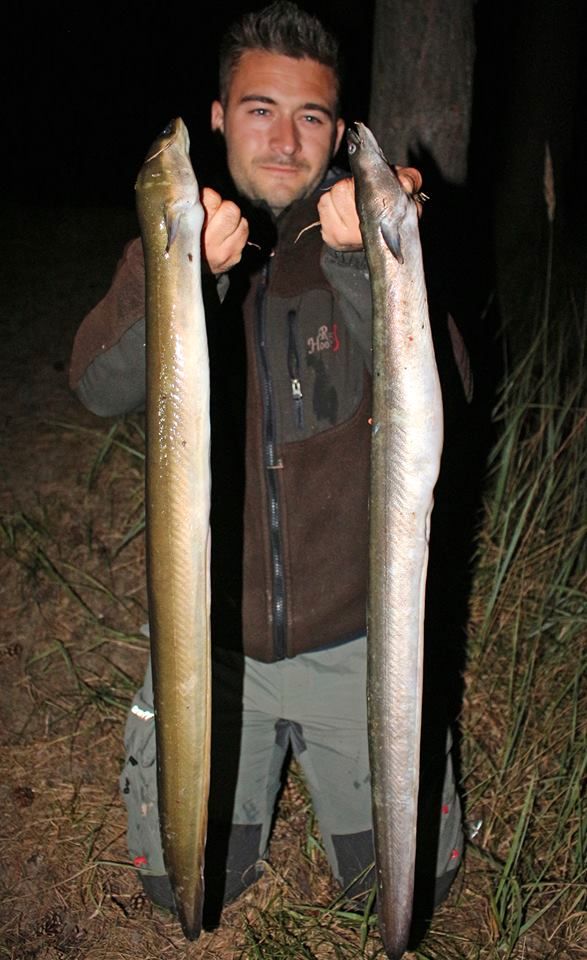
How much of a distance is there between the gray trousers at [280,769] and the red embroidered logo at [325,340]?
3.33 ft

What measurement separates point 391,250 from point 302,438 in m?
1.11

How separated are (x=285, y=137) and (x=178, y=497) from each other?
135cm

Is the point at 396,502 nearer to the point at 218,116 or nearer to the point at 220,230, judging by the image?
the point at 220,230

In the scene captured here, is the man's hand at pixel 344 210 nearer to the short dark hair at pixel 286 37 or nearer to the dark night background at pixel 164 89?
the short dark hair at pixel 286 37

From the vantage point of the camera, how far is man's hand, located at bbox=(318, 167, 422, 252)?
6.15ft

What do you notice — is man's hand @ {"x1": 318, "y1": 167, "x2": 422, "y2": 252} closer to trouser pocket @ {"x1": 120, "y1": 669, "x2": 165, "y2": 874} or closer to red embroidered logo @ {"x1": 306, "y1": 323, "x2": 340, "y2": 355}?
red embroidered logo @ {"x1": 306, "y1": 323, "x2": 340, "y2": 355}

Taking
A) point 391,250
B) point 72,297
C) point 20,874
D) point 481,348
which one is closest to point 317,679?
point 20,874

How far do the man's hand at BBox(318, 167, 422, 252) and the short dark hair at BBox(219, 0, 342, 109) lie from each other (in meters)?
0.95

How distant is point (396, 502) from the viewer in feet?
5.92

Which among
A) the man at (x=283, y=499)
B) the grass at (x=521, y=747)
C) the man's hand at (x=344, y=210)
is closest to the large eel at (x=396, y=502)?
the man's hand at (x=344, y=210)

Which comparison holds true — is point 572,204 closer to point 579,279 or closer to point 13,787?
point 579,279

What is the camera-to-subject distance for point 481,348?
4340 mm

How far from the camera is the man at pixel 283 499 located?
267cm

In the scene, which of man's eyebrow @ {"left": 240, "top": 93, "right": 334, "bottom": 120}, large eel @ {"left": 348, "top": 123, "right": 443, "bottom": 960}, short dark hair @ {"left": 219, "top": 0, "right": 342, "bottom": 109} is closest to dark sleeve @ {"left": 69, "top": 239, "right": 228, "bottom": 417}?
large eel @ {"left": 348, "top": 123, "right": 443, "bottom": 960}
